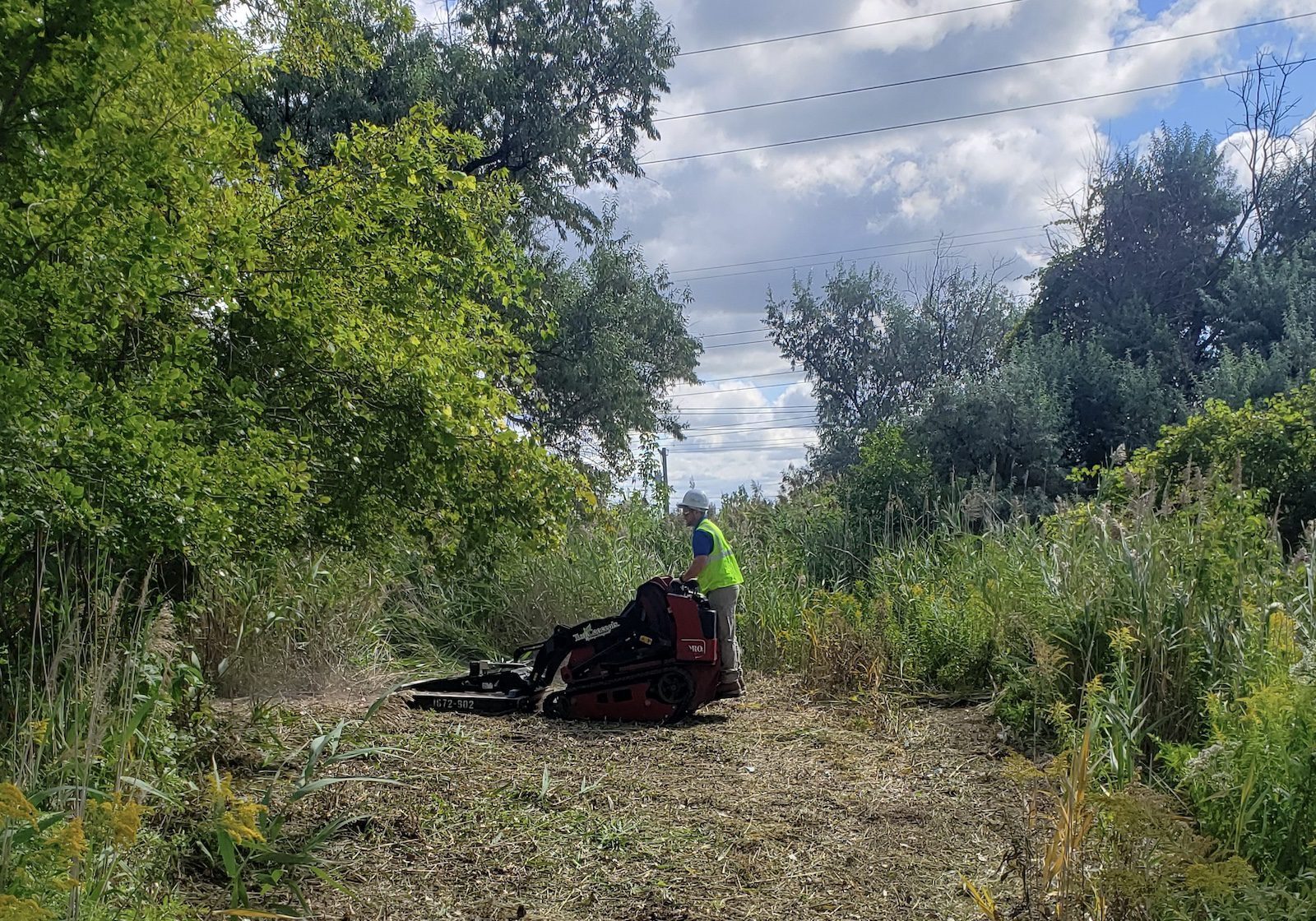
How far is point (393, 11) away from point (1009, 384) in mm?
8745

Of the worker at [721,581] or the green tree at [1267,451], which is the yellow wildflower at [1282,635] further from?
the green tree at [1267,451]

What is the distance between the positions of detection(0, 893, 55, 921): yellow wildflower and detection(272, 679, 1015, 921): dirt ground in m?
1.36

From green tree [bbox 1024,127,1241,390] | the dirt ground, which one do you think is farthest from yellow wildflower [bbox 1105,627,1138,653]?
green tree [bbox 1024,127,1241,390]

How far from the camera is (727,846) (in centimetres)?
421

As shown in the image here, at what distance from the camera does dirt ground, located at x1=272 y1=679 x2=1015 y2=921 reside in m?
3.66

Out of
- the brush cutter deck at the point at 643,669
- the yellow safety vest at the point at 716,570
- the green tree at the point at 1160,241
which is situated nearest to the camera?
the brush cutter deck at the point at 643,669

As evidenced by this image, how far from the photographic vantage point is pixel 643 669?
261 inches

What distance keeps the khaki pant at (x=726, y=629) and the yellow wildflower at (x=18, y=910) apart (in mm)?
5070

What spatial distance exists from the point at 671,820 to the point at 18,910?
2840 mm

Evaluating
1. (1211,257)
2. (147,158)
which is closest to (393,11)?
(147,158)

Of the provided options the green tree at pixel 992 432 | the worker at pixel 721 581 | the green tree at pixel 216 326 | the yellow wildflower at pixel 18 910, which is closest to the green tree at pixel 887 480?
the green tree at pixel 992 432

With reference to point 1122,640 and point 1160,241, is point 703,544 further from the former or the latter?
point 1160,241

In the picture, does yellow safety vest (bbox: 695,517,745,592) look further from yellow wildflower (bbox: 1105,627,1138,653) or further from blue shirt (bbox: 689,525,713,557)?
yellow wildflower (bbox: 1105,627,1138,653)

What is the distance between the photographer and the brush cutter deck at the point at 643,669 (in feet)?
21.6
